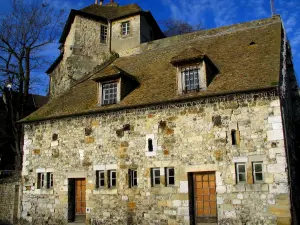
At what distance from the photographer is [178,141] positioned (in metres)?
11.9

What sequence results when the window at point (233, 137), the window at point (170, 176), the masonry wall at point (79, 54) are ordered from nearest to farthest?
the window at point (233, 137)
the window at point (170, 176)
the masonry wall at point (79, 54)

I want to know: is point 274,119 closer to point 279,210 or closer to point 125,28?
point 279,210

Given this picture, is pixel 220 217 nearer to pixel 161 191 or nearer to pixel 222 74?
pixel 161 191

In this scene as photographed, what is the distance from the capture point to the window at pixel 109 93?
13.8 metres

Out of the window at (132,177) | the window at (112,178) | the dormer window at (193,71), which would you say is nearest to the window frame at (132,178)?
the window at (132,177)

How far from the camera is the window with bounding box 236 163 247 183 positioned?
35.2ft

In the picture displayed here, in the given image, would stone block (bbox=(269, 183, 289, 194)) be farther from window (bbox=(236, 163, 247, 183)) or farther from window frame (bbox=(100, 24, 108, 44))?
window frame (bbox=(100, 24, 108, 44))

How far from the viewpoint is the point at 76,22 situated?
1998 cm

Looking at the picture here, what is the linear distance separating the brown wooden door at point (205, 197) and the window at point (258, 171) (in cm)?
144

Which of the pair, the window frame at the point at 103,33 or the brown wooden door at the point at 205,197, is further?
the window frame at the point at 103,33

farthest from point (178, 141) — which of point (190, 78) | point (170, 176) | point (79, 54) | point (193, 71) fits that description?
point (79, 54)

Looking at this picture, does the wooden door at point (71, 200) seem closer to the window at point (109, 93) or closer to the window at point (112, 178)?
the window at point (112, 178)

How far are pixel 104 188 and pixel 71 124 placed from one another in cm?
320

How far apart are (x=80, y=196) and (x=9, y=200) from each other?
4.52 metres
